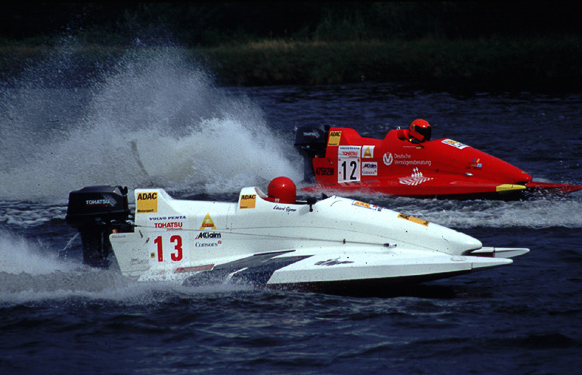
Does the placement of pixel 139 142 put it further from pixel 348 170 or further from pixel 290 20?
pixel 290 20

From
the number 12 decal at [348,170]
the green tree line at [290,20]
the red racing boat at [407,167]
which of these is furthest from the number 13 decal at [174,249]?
the green tree line at [290,20]

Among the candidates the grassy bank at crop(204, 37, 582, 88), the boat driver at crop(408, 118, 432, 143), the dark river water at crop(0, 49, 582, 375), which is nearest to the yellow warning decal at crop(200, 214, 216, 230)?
the dark river water at crop(0, 49, 582, 375)

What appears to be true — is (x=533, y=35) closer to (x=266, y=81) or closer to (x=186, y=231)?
(x=266, y=81)

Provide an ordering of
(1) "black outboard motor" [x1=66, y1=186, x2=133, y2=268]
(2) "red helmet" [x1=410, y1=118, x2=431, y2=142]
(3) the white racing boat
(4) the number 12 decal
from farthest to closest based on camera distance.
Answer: (4) the number 12 decal
(2) "red helmet" [x1=410, y1=118, x2=431, y2=142]
(1) "black outboard motor" [x1=66, y1=186, x2=133, y2=268]
(3) the white racing boat

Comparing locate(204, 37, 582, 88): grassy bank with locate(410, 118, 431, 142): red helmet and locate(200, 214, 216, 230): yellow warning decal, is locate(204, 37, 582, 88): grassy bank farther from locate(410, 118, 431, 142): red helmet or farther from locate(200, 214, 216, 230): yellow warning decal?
locate(200, 214, 216, 230): yellow warning decal

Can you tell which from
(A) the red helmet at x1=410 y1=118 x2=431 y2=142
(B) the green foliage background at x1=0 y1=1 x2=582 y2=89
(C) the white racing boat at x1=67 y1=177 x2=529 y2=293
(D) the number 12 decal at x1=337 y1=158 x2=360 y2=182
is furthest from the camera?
(B) the green foliage background at x1=0 y1=1 x2=582 y2=89

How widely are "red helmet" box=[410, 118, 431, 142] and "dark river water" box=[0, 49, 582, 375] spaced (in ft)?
3.67

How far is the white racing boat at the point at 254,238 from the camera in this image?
7488 mm

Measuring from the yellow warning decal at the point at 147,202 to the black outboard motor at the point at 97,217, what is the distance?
0.16 meters

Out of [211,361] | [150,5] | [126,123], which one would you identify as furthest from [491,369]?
[150,5]

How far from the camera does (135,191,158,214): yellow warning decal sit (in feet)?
25.8

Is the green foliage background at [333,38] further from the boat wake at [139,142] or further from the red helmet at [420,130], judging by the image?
the red helmet at [420,130]

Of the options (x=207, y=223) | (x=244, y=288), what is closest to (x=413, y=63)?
(x=207, y=223)

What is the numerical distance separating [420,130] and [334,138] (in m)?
1.53
